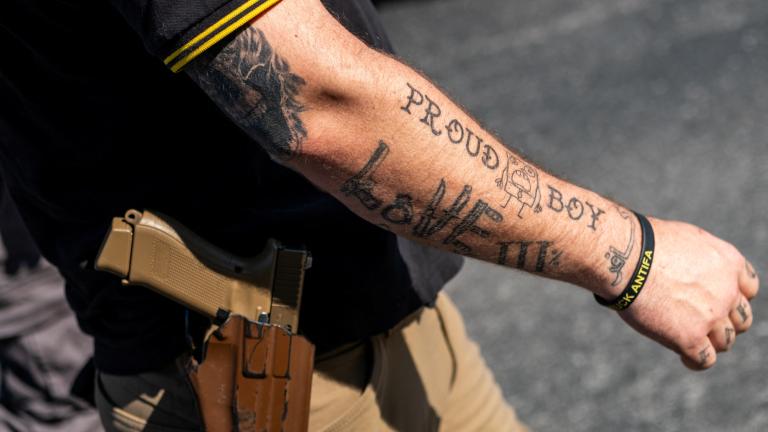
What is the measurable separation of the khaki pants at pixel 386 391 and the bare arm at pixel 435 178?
43cm

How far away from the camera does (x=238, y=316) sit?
1677 mm

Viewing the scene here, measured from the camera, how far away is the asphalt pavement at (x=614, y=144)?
335 centimetres

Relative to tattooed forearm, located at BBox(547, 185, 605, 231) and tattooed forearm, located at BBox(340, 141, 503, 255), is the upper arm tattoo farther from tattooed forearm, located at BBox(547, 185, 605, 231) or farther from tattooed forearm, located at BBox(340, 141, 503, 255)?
tattooed forearm, located at BBox(547, 185, 605, 231)

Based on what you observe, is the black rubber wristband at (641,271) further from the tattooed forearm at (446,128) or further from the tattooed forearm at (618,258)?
the tattooed forearm at (446,128)

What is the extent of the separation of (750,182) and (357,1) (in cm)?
304

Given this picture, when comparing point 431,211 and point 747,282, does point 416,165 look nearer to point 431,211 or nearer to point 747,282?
point 431,211

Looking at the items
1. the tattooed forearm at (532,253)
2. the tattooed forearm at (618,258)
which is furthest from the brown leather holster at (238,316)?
the tattooed forearm at (618,258)

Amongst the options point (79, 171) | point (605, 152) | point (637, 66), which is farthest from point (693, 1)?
point (79, 171)

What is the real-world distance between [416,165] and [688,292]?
0.57 metres

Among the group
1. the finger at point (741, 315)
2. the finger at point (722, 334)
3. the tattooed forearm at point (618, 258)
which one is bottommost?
the finger at point (722, 334)

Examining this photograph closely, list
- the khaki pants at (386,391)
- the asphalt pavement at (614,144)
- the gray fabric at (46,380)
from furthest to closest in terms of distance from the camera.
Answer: the asphalt pavement at (614,144), the gray fabric at (46,380), the khaki pants at (386,391)

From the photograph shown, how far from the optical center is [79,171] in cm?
168

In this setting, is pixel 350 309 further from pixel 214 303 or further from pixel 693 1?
pixel 693 1

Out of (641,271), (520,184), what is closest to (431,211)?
(520,184)
